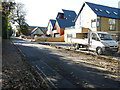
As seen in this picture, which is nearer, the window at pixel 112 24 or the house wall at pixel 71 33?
the window at pixel 112 24

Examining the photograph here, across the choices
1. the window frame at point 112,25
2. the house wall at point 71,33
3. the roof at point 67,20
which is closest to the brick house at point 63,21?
the roof at point 67,20

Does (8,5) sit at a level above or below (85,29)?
above

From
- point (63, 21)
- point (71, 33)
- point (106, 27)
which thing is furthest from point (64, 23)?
point (106, 27)

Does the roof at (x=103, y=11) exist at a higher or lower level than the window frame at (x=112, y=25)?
higher

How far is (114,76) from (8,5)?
62.5 feet

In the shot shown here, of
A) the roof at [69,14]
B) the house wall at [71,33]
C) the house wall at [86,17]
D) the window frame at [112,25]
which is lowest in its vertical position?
the house wall at [71,33]

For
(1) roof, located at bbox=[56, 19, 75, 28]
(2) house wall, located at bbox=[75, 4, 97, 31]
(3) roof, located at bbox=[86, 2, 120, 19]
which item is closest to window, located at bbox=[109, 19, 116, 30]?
(3) roof, located at bbox=[86, 2, 120, 19]

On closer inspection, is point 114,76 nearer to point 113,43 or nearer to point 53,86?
point 53,86

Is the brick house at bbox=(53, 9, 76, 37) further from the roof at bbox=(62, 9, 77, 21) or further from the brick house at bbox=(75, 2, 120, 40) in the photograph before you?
the brick house at bbox=(75, 2, 120, 40)

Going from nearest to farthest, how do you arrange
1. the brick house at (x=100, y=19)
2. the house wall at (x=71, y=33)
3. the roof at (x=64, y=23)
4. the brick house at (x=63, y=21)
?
the brick house at (x=100, y=19)
the house wall at (x=71, y=33)
the brick house at (x=63, y=21)
the roof at (x=64, y=23)

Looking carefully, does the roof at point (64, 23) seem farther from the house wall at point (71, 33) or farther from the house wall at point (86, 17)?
the house wall at point (86, 17)

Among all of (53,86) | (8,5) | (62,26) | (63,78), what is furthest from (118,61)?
(62,26)

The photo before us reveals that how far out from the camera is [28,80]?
4910 millimetres

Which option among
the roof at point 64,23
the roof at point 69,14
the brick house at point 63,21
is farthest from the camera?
the roof at point 69,14
